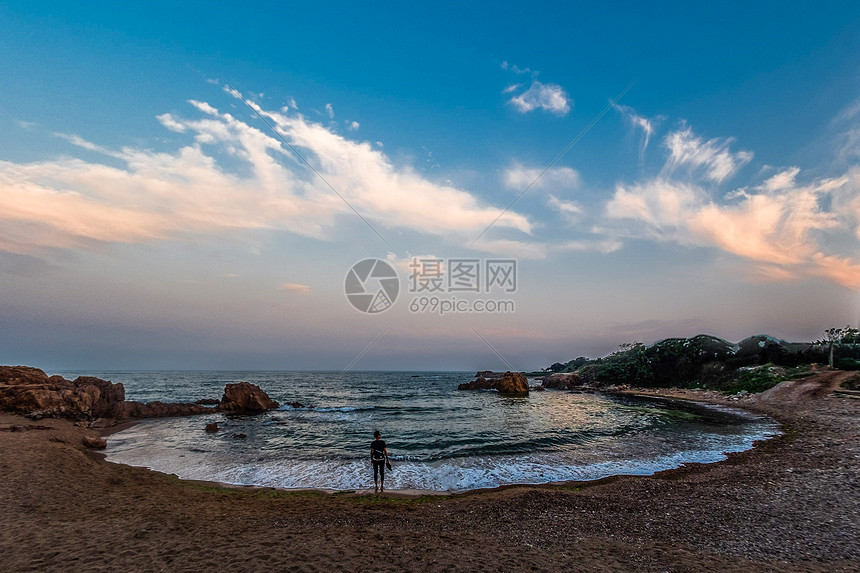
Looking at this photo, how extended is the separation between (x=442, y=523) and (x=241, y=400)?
40857 mm

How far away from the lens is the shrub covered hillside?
2007 inches

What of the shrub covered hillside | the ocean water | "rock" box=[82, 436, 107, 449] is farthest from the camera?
the shrub covered hillside

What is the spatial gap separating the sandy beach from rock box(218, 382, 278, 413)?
26.7 meters

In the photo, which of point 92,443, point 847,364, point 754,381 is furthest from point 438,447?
point 847,364

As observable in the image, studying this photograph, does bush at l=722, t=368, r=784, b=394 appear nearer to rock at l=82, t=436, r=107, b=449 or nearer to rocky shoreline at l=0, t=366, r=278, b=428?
rocky shoreline at l=0, t=366, r=278, b=428

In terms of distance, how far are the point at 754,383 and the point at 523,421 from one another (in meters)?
39.5

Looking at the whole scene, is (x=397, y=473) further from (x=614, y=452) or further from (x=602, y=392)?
(x=602, y=392)

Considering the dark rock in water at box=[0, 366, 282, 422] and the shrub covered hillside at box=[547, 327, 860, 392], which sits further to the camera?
the shrub covered hillside at box=[547, 327, 860, 392]

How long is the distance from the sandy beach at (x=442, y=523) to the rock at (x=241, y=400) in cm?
2667

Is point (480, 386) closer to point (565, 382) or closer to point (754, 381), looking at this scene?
point (565, 382)

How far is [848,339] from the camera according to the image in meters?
56.7

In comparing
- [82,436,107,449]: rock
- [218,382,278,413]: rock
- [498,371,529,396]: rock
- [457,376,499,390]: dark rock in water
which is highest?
[82,436,107,449]: rock

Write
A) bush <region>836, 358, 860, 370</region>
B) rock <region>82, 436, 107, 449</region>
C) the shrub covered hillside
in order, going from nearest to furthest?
rock <region>82, 436, 107, 449</region>, bush <region>836, 358, 860, 370</region>, the shrub covered hillside

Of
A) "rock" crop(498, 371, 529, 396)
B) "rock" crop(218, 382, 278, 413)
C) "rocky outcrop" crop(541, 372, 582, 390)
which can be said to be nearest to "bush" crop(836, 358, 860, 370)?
"rocky outcrop" crop(541, 372, 582, 390)
